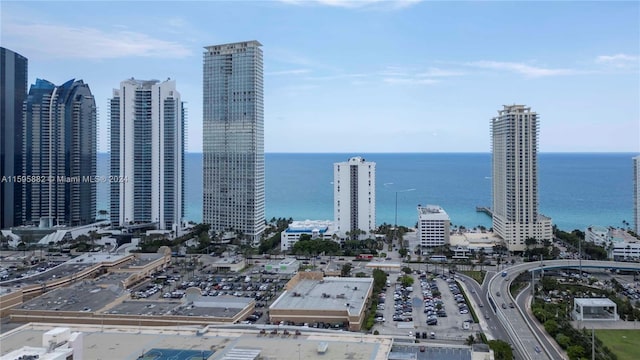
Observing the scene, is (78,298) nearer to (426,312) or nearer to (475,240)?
(426,312)

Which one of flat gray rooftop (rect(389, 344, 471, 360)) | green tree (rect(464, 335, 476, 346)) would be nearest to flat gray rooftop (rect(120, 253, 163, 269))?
green tree (rect(464, 335, 476, 346))

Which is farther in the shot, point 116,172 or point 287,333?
point 116,172

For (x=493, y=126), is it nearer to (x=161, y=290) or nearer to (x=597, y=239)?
(x=597, y=239)

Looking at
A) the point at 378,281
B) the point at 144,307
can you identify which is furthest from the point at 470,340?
the point at 144,307

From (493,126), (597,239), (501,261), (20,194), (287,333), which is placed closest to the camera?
(287,333)

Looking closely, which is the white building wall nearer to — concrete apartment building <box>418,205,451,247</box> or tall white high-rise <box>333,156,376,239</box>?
concrete apartment building <box>418,205,451,247</box>

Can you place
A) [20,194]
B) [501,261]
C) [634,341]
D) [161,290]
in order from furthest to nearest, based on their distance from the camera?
[20,194] → [501,261] → [161,290] → [634,341]

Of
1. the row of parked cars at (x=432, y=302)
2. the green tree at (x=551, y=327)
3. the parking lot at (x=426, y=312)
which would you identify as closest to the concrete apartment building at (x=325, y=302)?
the parking lot at (x=426, y=312)

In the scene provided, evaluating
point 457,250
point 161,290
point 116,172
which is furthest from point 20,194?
point 457,250
